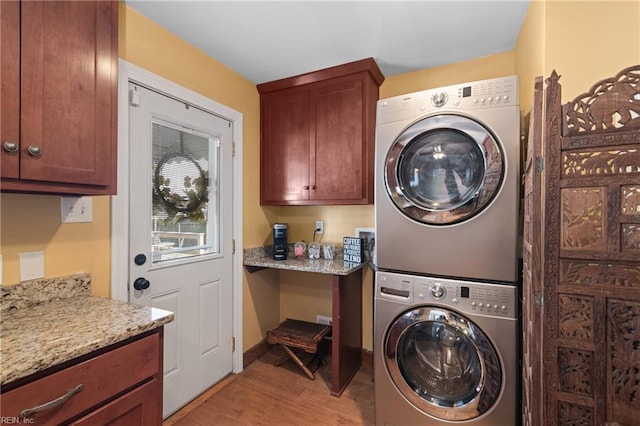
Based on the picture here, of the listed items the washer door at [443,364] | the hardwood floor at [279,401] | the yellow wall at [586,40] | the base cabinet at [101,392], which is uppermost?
the yellow wall at [586,40]

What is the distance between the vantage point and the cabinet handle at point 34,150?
93 centimetres

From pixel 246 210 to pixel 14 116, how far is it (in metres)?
1.52

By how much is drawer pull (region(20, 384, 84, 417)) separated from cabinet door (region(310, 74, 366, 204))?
170 cm

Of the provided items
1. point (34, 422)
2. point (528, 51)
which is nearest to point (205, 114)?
point (34, 422)

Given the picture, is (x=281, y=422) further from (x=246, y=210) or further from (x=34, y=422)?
(x=246, y=210)

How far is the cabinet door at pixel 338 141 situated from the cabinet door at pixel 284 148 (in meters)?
0.09

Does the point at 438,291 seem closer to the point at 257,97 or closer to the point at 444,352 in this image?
the point at 444,352

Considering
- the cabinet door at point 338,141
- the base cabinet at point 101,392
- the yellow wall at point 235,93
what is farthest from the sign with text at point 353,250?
the base cabinet at point 101,392

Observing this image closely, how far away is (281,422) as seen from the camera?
1731 mm

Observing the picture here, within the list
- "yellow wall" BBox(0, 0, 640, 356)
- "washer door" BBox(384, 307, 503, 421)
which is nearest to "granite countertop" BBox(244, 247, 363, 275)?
"yellow wall" BBox(0, 0, 640, 356)

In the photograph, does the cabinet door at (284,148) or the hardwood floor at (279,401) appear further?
the cabinet door at (284,148)

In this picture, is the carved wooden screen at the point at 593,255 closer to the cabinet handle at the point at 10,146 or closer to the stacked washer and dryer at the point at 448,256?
the stacked washer and dryer at the point at 448,256

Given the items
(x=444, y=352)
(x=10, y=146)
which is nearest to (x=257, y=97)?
(x=10, y=146)

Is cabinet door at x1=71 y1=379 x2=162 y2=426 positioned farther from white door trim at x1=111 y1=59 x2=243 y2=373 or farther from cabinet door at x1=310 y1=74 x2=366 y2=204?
cabinet door at x1=310 y1=74 x2=366 y2=204
